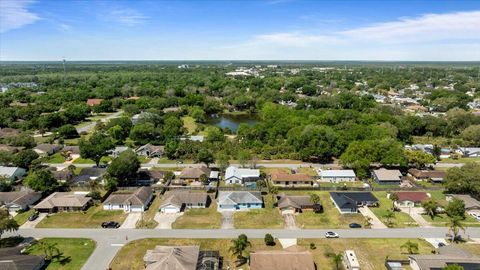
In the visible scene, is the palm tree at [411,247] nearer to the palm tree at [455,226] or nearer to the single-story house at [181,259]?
the palm tree at [455,226]

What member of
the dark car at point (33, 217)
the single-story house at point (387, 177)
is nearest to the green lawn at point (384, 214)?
the single-story house at point (387, 177)

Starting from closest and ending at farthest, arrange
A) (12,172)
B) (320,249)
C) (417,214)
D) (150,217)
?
(320,249) < (150,217) < (417,214) < (12,172)

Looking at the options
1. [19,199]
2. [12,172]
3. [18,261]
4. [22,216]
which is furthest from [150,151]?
[18,261]

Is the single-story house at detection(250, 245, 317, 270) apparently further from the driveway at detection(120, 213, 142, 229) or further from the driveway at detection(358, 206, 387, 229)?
the driveway at detection(120, 213, 142, 229)

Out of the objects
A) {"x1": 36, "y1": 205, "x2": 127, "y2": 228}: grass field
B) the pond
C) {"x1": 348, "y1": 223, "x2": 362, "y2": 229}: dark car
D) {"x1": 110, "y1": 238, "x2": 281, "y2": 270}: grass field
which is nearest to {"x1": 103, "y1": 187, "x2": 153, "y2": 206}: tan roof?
{"x1": 36, "y1": 205, "x2": 127, "y2": 228}: grass field

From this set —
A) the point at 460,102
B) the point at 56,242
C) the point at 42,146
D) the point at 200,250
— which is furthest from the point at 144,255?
the point at 460,102

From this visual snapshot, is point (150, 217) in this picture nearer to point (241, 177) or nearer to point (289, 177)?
point (241, 177)
